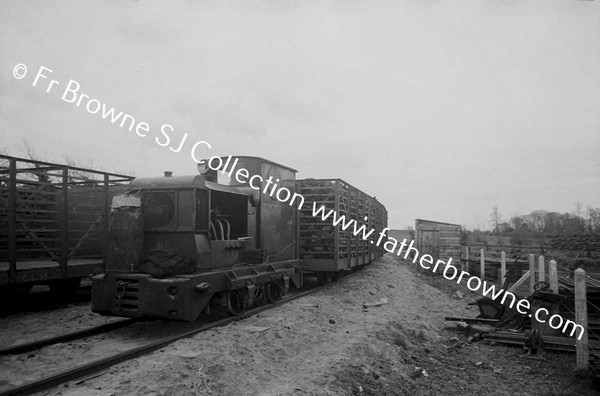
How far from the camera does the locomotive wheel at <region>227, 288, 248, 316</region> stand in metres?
6.93

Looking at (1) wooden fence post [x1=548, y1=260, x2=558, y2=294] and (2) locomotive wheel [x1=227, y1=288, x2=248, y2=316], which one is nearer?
(2) locomotive wheel [x1=227, y1=288, x2=248, y2=316]

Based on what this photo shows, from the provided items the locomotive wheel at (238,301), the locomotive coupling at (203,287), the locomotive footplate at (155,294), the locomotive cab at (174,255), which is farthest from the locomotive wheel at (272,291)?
the locomotive coupling at (203,287)

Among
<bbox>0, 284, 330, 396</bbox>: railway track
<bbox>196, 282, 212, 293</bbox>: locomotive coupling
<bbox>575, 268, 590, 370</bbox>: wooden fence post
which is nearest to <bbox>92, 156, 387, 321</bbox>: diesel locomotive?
<bbox>196, 282, 212, 293</bbox>: locomotive coupling

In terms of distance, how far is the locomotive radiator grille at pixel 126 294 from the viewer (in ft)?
18.7

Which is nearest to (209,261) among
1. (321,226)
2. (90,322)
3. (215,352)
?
(215,352)

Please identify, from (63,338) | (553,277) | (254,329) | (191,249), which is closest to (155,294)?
(191,249)

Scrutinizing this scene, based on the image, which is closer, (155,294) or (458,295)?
(155,294)

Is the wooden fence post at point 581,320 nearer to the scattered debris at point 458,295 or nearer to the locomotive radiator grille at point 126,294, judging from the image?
the locomotive radiator grille at point 126,294

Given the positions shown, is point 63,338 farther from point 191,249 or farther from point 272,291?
point 272,291

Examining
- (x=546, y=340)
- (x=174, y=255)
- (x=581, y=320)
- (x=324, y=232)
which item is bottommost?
(x=546, y=340)

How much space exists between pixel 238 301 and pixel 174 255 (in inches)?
64.7

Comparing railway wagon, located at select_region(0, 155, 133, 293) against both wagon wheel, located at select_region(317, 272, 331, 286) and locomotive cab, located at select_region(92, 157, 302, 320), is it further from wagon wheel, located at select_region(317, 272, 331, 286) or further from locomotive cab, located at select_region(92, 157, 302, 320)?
wagon wheel, located at select_region(317, 272, 331, 286)

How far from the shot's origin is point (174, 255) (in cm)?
606

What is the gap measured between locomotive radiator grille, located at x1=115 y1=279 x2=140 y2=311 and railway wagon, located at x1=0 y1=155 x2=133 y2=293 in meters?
1.17
